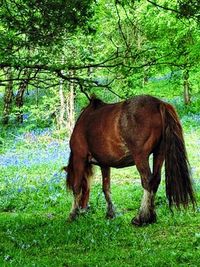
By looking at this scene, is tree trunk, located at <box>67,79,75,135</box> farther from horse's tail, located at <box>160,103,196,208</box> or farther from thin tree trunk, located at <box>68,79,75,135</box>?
horse's tail, located at <box>160,103,196,208</box>

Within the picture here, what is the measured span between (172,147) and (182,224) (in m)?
1.23

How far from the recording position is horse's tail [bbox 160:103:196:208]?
297 inches

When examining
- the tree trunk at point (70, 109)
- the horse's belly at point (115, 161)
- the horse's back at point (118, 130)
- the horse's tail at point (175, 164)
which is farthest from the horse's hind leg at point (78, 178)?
the tree trunk at point (70, 109)

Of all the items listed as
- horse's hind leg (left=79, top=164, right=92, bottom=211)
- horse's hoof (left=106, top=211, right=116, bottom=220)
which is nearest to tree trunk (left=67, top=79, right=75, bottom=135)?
horse's hind leg (left=79, top=164, right=92, bottom=211)

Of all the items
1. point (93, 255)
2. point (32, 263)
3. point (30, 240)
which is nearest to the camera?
point (32, 263)

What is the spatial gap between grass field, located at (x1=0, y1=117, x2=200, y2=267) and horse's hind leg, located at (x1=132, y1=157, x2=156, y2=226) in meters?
0.16

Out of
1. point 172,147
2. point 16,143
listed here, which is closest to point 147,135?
point 172,147

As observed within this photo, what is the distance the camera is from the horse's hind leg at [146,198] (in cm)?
772

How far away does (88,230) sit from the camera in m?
7.61

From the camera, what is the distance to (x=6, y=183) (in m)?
13.2

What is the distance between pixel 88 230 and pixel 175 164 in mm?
1723

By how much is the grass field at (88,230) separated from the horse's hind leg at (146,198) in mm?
157

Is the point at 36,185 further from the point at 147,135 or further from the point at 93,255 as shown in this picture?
the point at 93,255

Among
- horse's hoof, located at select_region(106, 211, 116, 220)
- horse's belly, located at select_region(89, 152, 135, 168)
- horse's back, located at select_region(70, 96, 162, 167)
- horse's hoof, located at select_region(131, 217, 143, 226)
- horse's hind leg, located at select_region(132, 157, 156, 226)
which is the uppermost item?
horse's back, located at select_region(70, 96, 162, 167)
